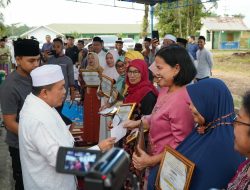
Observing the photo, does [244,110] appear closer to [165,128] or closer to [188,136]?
[188,136]

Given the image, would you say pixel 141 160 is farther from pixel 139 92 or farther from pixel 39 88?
pixel 139 92

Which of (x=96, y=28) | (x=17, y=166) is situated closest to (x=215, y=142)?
(x=17, y=166)

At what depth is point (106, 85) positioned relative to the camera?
525 cm

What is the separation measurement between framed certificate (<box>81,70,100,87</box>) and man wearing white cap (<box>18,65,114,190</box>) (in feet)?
11.7


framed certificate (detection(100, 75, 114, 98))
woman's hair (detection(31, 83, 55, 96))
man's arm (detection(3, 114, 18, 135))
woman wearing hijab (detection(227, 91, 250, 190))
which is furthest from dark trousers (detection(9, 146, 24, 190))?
framed certificate (detection(100, 75, 114, 98))

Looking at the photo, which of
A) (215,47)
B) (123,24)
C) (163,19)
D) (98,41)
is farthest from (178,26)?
(123,24)

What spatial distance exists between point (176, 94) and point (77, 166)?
4.24ft

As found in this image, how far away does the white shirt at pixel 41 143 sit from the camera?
1959mm

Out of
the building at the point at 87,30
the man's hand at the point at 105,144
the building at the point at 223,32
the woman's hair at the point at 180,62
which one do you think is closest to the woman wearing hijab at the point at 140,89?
the woman's hair at the point at 180,62

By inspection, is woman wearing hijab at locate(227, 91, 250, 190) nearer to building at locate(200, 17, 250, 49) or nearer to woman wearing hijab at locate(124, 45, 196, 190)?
woman wearing hijab at locate(124, 45, 196, 190)

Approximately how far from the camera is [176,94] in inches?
92.2

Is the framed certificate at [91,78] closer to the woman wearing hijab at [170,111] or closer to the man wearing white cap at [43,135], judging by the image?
the woman wearing hijab at [170,111]

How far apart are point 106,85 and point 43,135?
3.32 metres

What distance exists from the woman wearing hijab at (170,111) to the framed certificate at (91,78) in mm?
3306
